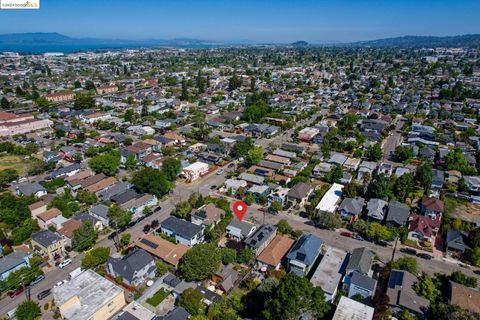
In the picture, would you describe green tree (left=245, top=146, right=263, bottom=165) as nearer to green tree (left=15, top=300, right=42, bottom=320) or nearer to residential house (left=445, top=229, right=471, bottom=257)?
residential house (left=445, top=229, right=471, bottom=257)

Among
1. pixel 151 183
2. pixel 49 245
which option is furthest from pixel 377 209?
pixel 49 245

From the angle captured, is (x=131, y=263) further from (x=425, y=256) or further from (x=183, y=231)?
(x=425, y=256)

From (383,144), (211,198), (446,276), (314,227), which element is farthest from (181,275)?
(383,144)

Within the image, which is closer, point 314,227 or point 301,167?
point 314,227

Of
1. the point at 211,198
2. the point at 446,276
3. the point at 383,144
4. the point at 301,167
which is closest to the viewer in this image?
the point at 446,276

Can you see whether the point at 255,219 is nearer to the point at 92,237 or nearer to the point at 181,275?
the point at 181,275

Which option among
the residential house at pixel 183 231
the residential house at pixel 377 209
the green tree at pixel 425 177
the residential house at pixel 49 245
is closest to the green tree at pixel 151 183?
the residential house at pixel 183 231
